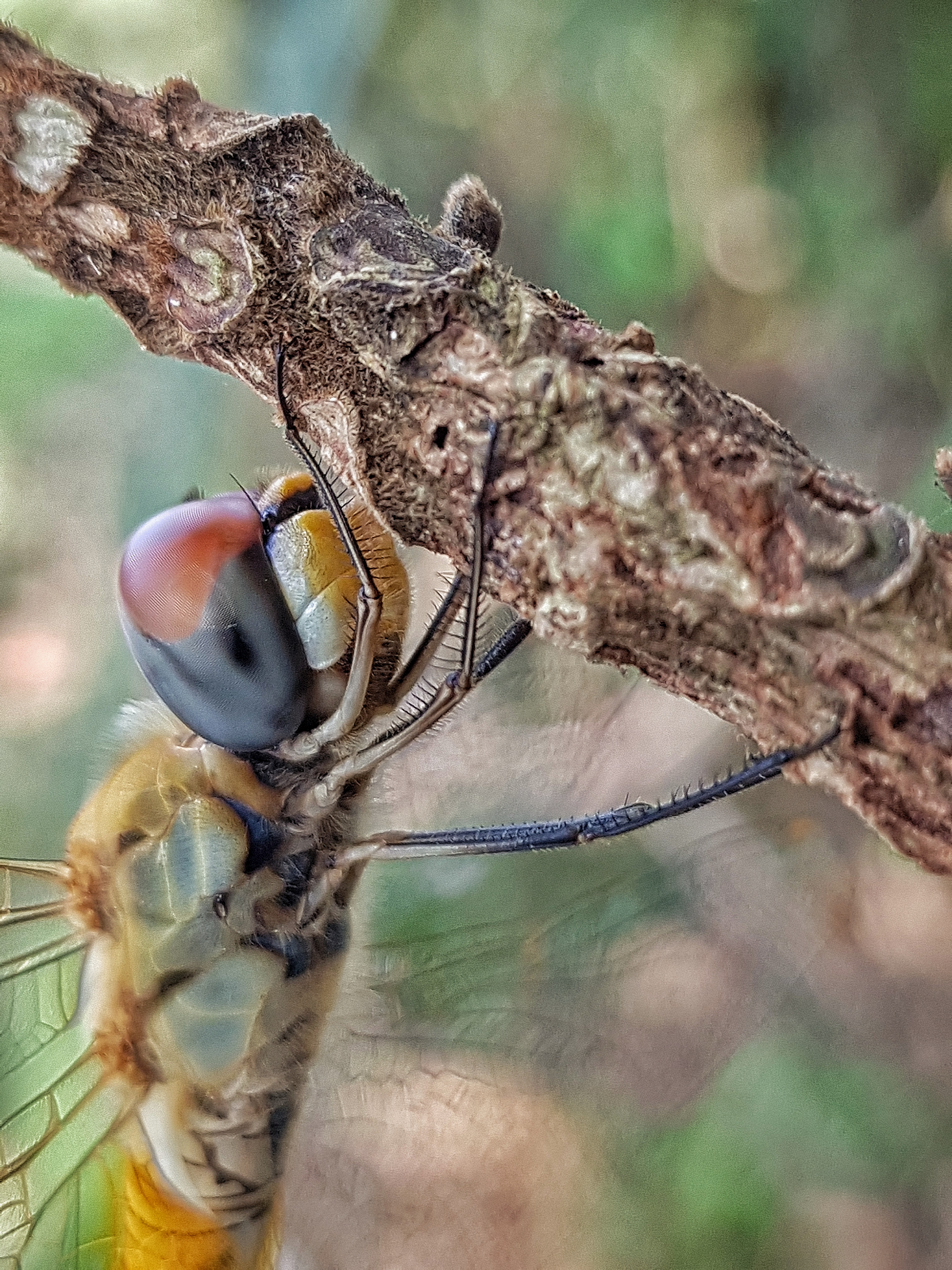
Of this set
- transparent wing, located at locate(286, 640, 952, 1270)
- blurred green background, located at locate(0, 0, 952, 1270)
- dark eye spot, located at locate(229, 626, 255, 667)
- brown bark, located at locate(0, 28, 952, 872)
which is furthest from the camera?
blurred green background, located at locate(0, 0, 952, 1270)

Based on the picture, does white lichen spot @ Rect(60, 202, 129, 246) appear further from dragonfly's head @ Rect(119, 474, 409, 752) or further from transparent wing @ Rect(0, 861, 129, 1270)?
transparent wing @ Rect(0, 861, 129, 1270)

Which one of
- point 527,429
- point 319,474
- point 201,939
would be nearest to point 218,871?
point 201,939

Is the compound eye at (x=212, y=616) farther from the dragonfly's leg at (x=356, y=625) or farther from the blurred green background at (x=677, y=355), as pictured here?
the blurred green background at (x=677, y=355)

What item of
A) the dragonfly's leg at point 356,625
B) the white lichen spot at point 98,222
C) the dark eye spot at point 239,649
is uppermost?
the white lichen spot at point 98,222

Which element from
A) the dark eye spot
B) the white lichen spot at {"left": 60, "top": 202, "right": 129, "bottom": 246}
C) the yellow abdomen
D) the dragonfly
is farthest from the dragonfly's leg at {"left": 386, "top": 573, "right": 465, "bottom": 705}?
the yellow abdomen

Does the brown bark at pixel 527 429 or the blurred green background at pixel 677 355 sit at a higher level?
the blurred green background at pixel 677 355

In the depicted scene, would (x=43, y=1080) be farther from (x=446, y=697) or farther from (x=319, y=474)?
(x=319, y=474)

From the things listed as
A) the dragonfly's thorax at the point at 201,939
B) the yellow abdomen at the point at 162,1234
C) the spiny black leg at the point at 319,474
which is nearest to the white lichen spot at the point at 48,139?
the spiny black leg at the point at 319,474
